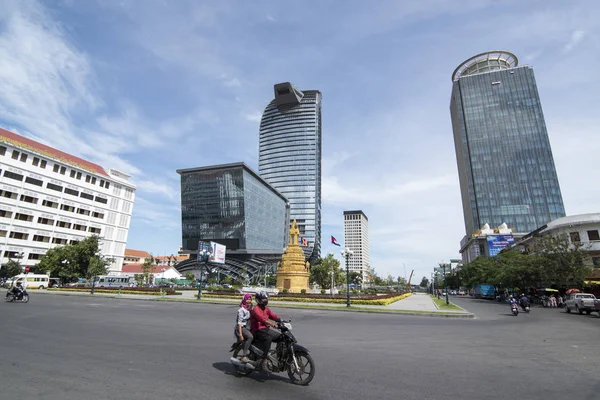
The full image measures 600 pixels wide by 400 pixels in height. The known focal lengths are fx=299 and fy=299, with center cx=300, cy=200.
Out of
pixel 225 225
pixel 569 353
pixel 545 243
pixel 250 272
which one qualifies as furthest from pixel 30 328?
pixel 225 225

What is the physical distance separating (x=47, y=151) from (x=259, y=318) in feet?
282

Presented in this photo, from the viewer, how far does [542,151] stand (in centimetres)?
11806

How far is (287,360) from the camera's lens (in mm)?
6207

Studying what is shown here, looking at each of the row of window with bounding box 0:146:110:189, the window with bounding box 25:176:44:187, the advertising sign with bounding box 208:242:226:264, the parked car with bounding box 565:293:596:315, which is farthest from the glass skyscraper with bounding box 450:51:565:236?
the window with bounding box 25:176:44:187

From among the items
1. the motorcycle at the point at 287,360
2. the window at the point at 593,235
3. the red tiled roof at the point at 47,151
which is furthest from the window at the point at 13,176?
the window at the point at 593,235

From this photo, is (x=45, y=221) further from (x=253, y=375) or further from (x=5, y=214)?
(x=253, y=375)

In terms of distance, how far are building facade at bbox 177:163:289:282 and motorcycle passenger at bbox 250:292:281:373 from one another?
326 ft

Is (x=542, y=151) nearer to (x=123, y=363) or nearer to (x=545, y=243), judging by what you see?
(x=545, y=243)

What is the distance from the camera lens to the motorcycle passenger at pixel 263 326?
6.33 meters

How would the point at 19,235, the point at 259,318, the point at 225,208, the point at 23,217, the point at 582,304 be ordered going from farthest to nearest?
the point at 225,208 < the point at 23,217 < the point at 19,235 < the point at 582,304 < the point at 259,318

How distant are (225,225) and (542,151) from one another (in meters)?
127

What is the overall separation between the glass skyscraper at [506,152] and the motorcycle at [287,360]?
132m

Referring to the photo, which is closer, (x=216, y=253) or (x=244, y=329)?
(x=244, y=329)

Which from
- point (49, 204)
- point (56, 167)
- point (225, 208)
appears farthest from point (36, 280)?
point (225, 208)
